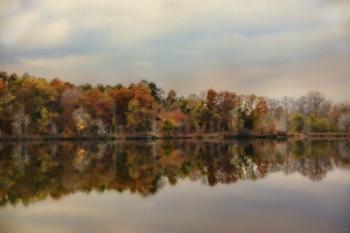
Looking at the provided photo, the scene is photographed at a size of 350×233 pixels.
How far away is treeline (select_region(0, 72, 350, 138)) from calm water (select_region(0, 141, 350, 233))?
30464mm

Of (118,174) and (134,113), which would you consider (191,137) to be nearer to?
(134,113)

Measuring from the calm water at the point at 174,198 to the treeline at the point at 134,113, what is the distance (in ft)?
99.9

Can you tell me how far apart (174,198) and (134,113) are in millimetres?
40293

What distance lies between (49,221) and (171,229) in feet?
7.57

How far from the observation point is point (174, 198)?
11.7m

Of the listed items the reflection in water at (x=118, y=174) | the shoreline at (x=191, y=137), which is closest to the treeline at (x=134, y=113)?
the shoreline at (x=191, y=137)

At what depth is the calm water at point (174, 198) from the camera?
8828mm

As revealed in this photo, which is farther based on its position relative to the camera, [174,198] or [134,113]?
[134,113]

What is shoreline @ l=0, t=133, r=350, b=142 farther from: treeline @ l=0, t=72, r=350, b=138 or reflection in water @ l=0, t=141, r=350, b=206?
reflection in water @ l=0, t=141, r=350, b=206

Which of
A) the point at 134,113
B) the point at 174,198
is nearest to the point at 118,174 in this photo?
the point at 174,198

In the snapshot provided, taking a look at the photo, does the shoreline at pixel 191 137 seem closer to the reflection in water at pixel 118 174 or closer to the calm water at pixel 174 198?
the reflection in water at pixel 118 174

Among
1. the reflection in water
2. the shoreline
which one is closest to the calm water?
the reflection in water

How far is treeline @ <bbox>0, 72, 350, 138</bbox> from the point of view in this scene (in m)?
48.4

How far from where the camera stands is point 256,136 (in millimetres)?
53844
